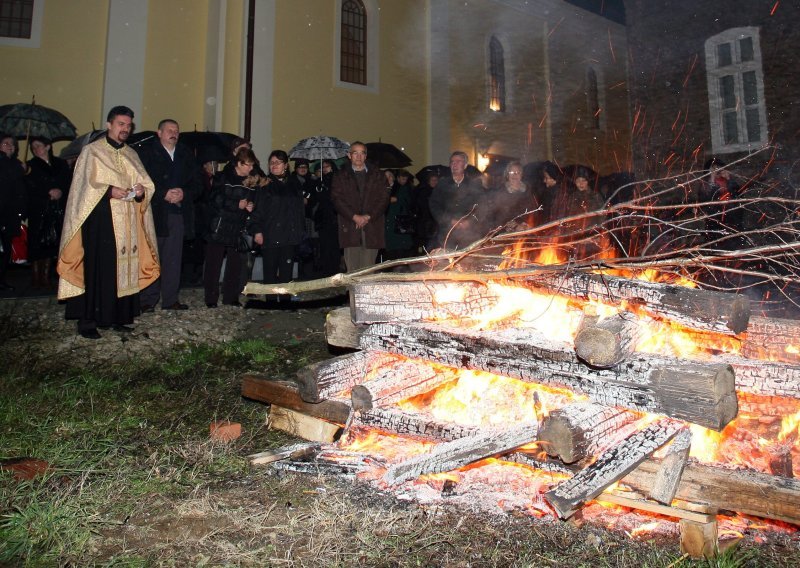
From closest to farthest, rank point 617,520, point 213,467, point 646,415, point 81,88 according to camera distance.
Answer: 1. point 617,520
2. point 646,415
3. point 213,467
4. point 81,88

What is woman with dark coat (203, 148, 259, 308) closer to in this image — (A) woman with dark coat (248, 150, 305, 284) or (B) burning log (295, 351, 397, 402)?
(A) woman with dark coat (248, 150, 305, 284)

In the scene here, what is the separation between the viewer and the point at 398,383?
12.3 feet

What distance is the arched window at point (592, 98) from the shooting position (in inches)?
872

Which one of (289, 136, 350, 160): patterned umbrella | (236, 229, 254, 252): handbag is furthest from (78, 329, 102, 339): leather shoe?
(289, 136, 350, 160): patterned umbrella

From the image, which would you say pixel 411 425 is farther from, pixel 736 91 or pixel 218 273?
pixel 736 91

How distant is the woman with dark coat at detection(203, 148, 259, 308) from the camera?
24.2 feet

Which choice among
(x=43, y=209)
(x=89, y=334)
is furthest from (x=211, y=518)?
(x=43, y=209)

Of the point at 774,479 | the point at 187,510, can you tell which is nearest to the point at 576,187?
the point at 774,479

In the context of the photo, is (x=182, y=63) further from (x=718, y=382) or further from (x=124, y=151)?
(x=718, y=382)

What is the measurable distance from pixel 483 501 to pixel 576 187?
5393mm

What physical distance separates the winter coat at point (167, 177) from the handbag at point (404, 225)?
12.0ft

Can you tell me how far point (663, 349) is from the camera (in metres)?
3.58

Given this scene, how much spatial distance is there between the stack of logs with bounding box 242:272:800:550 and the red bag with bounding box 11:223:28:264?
616cm

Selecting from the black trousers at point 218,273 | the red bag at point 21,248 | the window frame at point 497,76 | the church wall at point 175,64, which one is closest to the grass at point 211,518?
the black trousers at point 218,273
